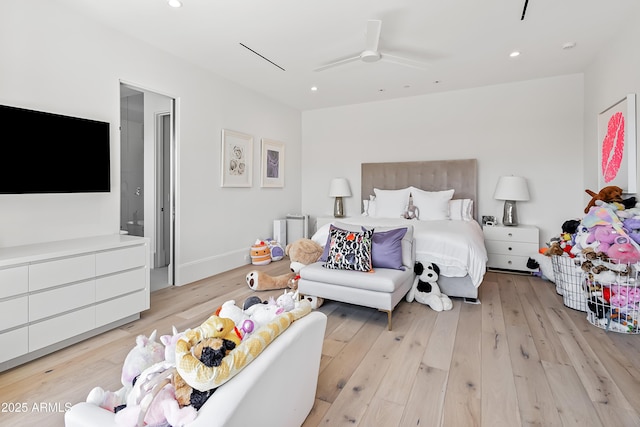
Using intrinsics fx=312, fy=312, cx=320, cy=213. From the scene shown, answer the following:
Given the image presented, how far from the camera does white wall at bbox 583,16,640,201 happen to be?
2.76 m

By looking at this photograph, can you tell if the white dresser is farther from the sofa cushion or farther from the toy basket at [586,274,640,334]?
the toy basket at [586,274,640,334]

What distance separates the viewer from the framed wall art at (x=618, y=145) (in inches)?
109

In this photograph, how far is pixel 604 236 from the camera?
253 centimetres

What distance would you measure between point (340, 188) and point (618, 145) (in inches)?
139

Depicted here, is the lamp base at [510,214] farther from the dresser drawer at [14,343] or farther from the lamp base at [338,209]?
the dresser drawer at [14,343]

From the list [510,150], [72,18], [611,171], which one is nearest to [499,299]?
[611,171]

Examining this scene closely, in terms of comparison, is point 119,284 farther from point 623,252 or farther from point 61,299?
point 623,252

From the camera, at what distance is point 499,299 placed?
10.9 feet

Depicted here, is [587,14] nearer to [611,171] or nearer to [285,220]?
[611,171]

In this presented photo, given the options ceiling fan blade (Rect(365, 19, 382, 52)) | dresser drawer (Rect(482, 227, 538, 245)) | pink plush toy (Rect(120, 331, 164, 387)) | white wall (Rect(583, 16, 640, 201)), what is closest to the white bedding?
dresser drawer (Rect(482, 227, 538, 245))

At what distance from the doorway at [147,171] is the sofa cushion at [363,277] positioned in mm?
2272

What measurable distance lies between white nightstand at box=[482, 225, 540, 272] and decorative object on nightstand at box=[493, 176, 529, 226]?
0.47 feet

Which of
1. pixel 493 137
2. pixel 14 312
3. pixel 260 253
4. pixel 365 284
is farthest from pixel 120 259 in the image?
pixel 493 137

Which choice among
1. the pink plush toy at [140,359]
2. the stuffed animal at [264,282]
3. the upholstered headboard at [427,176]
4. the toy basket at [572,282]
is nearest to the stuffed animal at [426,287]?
the toy basket at [572,282]
